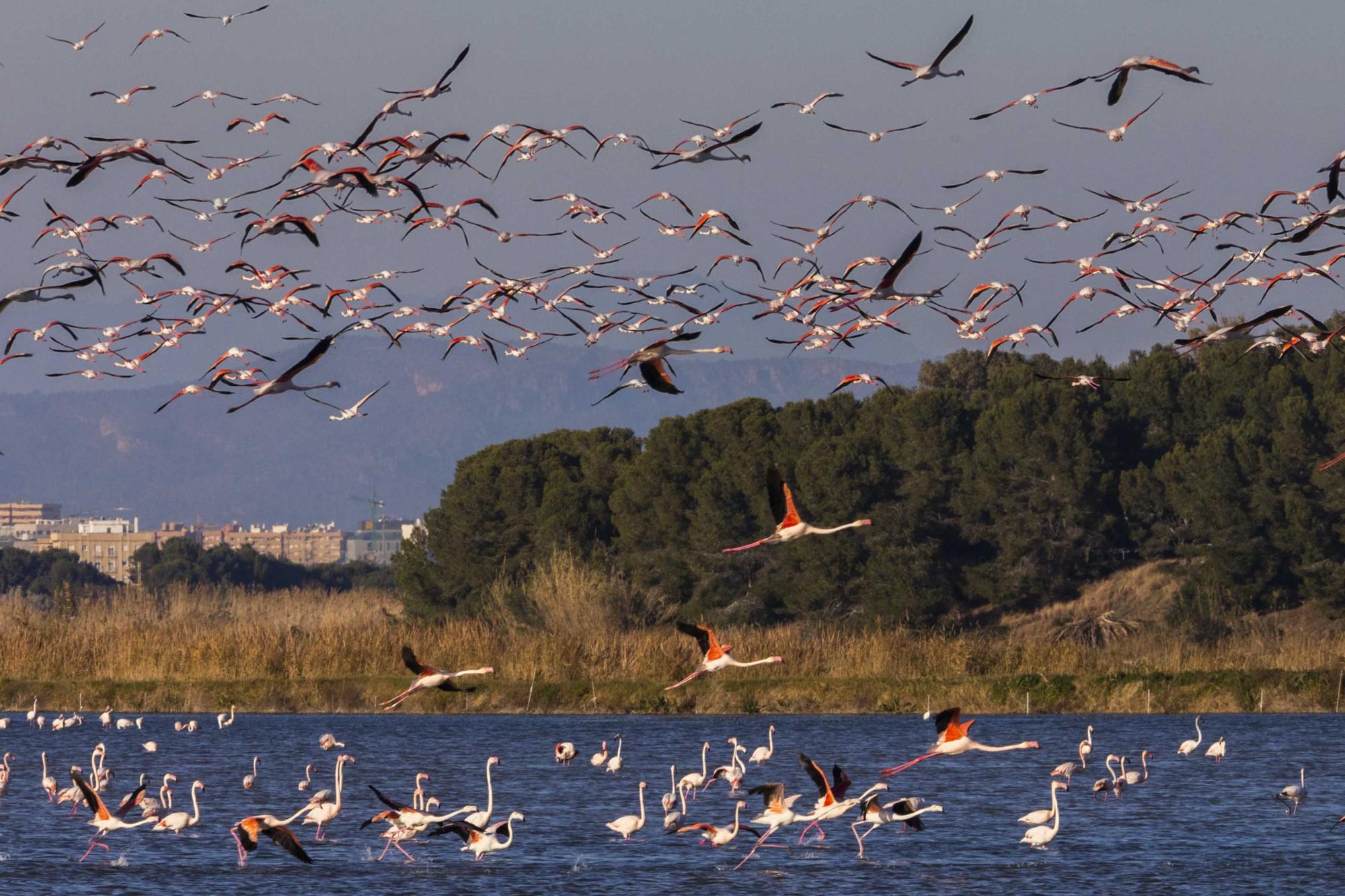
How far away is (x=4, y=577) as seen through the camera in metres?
114

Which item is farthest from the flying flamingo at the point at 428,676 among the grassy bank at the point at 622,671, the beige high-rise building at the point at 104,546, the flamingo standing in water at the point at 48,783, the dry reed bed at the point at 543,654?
the beige high-rise building at the point at 104,546

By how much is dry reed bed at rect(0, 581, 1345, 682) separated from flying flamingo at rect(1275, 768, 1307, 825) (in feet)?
47.0

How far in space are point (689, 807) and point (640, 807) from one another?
265 cm

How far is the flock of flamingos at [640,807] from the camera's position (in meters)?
23.6

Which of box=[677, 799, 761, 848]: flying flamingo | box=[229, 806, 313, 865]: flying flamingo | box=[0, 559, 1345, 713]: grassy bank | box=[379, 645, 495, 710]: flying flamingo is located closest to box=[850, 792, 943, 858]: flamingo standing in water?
box=[677, 799, 761, 848]: flying flamingo

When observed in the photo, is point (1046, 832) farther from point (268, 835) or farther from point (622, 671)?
point (622, 671)

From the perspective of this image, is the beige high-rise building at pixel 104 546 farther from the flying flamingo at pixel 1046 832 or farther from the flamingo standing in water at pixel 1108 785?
the flying flamingo at pixel 1046 832

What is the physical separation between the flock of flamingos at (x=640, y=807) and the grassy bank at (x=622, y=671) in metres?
9.40

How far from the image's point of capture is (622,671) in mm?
47781

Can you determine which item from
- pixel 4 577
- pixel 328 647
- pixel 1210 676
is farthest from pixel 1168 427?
pixel 4 577

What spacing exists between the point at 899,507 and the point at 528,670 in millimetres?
21021

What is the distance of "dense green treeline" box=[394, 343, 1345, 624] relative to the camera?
63125 mm

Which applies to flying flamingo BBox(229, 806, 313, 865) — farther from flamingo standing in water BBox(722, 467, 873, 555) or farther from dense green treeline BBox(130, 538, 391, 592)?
dense green treeline BBox(130, 538, 391, 592)

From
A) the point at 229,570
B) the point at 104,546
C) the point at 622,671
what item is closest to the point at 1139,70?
the point at 622,671
